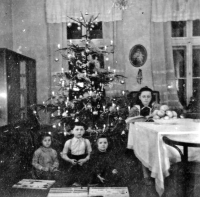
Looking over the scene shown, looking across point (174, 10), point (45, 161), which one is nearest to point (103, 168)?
point (45, 161)

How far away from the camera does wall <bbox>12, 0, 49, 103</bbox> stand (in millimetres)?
4129

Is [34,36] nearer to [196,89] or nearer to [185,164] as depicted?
[196,89]

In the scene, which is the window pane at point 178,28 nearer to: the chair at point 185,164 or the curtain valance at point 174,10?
the curtain valance at point 174,10

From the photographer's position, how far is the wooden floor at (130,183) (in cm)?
168

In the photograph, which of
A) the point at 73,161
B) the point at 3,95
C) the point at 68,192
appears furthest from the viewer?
the point at 3,95

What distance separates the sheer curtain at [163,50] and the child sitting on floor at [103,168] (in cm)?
189

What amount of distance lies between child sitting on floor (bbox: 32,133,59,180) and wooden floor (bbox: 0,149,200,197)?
107 millimetres

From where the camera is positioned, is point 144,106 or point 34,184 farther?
point 144,106

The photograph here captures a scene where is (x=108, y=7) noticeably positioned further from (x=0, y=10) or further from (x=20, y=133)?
(x=20, y=133)

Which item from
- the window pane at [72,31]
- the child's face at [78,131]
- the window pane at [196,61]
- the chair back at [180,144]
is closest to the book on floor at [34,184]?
the child's face at [78,131]

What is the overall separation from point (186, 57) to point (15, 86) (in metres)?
2.51

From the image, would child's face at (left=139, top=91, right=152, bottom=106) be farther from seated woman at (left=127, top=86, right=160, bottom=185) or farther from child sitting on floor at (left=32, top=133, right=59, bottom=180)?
child sitting on floor at (left=32, top=133, right=59, bottom=180)

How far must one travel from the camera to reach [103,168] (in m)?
2.32

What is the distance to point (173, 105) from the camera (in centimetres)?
403
